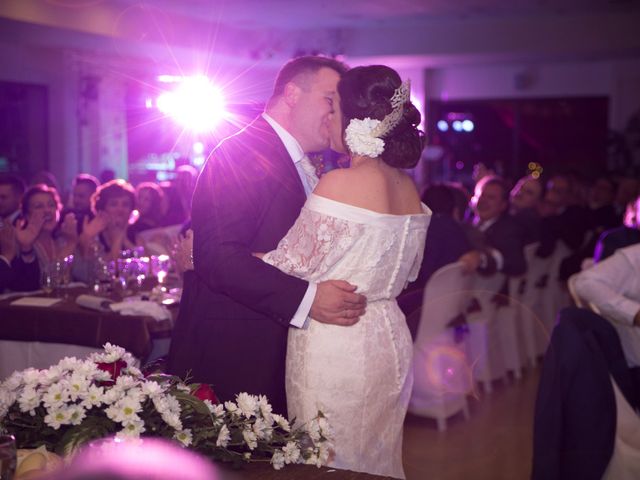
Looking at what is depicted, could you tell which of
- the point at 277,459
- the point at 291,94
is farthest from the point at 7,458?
the point at 291,94

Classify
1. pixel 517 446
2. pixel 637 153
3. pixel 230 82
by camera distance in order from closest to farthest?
pixel 517 446 < pixel 637 153 < pixel 230 82

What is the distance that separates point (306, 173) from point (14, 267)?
2.37m

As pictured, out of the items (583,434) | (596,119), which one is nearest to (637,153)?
(596,119)

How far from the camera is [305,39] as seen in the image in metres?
11.8

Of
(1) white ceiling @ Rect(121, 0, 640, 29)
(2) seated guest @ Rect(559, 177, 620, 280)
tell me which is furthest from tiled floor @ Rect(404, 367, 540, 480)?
(1) white ceiling @ Rect(121, 0, 640, 29)

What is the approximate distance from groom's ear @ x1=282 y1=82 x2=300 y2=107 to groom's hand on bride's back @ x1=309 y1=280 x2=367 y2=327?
613 millimetres

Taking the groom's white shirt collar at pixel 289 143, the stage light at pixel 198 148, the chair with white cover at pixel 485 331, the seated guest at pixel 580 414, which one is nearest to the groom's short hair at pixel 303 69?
the groom's white shirt collar at pixel 289 143

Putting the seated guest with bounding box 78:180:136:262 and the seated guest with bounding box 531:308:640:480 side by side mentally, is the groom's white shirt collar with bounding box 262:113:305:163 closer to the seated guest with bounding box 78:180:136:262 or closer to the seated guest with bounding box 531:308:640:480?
the seated guest with bounding box 531:308:640:480

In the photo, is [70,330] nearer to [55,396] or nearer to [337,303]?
[337,303]

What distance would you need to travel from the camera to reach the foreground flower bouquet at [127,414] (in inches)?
52.4

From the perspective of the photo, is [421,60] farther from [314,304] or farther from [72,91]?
[314,304]

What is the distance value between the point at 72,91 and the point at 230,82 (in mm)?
2830

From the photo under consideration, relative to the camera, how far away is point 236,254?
221 centimetres

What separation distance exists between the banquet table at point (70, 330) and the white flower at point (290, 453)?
6.79 feet
